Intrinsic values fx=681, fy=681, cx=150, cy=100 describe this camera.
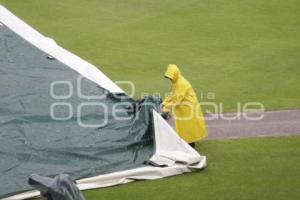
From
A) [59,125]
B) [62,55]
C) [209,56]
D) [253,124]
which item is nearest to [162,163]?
[59,125]

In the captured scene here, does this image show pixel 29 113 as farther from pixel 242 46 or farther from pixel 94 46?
pixel 242 46

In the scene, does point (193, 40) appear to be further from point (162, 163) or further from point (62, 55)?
point (162, 163)

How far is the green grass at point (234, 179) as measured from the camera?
30.8 feet

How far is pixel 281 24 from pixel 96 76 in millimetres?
7127

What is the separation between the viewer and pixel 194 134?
10852 millimetres

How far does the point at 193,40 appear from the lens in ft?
56.8

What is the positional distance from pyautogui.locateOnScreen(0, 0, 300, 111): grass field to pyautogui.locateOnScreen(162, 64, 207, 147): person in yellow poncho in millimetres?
→ 2251

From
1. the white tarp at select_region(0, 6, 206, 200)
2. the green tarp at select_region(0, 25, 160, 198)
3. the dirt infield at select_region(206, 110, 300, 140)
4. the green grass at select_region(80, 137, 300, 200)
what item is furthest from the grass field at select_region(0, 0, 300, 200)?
the green tarp at select_region(0, 25, 160, 198)

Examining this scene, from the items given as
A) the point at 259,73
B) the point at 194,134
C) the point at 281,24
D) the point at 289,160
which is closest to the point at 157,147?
the point at 194,134

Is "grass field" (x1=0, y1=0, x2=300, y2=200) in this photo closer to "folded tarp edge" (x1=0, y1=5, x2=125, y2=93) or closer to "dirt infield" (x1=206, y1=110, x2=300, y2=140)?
"dirt infield" (x1=206, y1=110, x2=300, y2=140)

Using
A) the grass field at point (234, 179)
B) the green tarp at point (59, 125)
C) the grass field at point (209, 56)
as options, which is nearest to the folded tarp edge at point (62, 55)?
the green tarp at point (59, 125)

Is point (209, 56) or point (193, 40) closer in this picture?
point (209, 56)

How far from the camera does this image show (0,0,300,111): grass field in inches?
565

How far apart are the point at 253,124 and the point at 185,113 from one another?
1.83 meters
